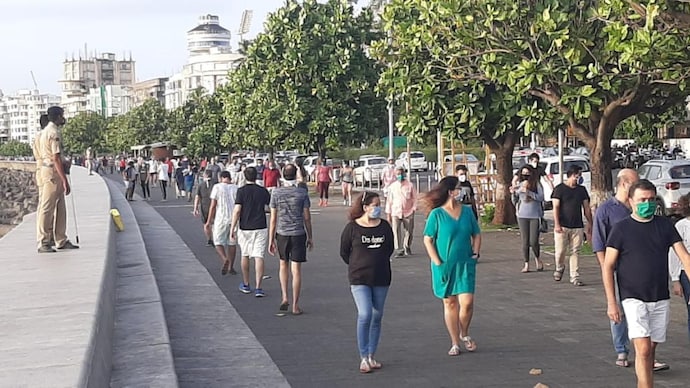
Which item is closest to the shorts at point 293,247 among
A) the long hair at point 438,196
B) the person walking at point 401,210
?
the long hair at point 438,196

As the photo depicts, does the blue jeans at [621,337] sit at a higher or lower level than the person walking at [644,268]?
lower

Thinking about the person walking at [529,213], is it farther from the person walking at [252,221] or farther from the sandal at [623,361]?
the sandal at [623,361]

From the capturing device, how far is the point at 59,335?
6547mm

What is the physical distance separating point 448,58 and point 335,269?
4.50 metres

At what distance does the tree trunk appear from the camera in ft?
71.9

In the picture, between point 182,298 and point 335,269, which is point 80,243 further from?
point 335,269

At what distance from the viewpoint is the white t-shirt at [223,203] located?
1491cm

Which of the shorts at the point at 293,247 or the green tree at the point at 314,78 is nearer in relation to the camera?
the shorts at the point at 293,247

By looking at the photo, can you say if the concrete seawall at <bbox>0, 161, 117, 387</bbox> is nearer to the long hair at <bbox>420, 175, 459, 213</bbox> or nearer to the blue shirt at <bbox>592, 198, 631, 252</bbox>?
the long hair at <bbox>420, 175, 459, 213</bbox>

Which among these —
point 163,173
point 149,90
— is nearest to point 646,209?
point 163,173

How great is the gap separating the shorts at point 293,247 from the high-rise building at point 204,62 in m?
113

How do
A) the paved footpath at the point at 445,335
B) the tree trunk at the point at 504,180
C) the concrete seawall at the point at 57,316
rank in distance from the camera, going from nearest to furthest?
1. the concrete seawall at the point at 57,316
2. the paved footpath at the point at 445,335
3. the tree trunk at the point at 504,180

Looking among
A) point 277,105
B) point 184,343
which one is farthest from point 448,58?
point 277,105

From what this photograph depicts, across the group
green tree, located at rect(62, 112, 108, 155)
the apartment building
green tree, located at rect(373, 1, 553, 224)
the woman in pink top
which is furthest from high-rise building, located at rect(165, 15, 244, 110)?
green tree, located at rect(373, 1, 553, 224)
